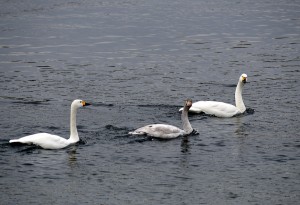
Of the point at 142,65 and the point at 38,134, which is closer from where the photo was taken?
the point at 38,134

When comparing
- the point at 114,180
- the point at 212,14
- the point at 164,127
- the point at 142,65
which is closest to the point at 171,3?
the point at 212,14

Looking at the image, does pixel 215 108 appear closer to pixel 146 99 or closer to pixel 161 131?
pixel 146 99

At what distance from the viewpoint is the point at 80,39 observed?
3828 cm

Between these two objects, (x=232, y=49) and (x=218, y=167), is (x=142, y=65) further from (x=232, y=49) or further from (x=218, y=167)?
(x=218, y=167)

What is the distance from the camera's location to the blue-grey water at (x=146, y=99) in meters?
16.8

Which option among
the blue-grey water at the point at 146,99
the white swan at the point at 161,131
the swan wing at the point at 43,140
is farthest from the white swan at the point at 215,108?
the swan wing at the point at 43,140

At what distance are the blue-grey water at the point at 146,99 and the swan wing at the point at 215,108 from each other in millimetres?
264

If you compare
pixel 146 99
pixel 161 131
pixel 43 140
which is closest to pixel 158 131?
pixel 161 131

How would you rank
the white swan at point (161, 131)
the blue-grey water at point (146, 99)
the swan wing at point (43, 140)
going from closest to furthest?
1. the blue-grey water at point (146, 99)
2. the swan wing at point (43, 140)
3. the white swan at point (161, 131)

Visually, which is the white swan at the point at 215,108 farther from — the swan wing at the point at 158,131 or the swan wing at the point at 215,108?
the swan wing at the point at 158,131

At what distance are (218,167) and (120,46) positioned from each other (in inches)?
751

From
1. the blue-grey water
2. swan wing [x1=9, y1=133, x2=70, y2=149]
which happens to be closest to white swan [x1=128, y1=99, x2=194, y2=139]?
the blue-grey water

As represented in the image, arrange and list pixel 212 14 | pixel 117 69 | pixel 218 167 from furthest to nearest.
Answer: pixel 212 14
pixel 117 69
pixel 218 167

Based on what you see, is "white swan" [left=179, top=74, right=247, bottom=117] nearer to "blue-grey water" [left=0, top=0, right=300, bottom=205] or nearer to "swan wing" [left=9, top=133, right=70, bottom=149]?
"blue-grey water" [left=0, top=0, right=300, bottom=205]
